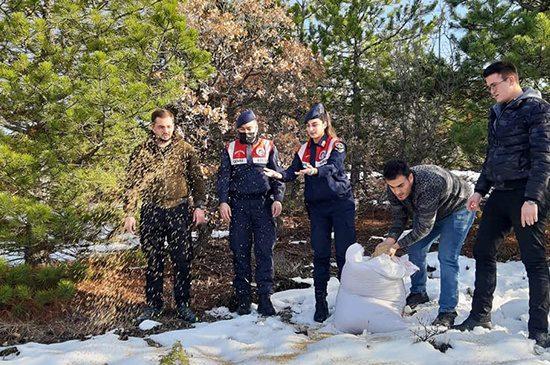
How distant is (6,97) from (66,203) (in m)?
1.13

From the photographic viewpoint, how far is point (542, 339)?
3189 millimetres

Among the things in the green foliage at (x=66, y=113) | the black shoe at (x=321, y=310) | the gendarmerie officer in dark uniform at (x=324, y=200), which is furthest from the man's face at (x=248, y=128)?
the black shoe at (x=321, y=310)

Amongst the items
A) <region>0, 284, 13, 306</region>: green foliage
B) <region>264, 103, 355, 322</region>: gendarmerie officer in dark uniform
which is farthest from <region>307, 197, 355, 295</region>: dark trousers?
<region>0, 284, 13, 306</region>: green foliage

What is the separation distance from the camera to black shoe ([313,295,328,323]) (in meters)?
4.34

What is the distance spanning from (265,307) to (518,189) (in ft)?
7.88

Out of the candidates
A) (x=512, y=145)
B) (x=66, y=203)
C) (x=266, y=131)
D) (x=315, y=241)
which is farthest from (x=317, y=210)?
(x=266, y=131)

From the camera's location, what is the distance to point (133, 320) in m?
4.33

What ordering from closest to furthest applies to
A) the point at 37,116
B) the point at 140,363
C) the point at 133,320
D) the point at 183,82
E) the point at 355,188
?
the point at 140,363
the point at 133,320
the point at 37,116
the point at 183,82
the point at 355,188

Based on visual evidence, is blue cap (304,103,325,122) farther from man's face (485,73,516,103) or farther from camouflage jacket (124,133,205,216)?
man's face (485,73,516,103)

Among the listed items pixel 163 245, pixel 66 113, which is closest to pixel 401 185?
pixel 163 245

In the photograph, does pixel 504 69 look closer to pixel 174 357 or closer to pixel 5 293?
pixel 174 357

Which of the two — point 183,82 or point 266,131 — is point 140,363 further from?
point 266,131

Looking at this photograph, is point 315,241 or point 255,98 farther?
point 255,98

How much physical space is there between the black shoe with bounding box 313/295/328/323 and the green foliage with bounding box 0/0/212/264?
90.0 inches
